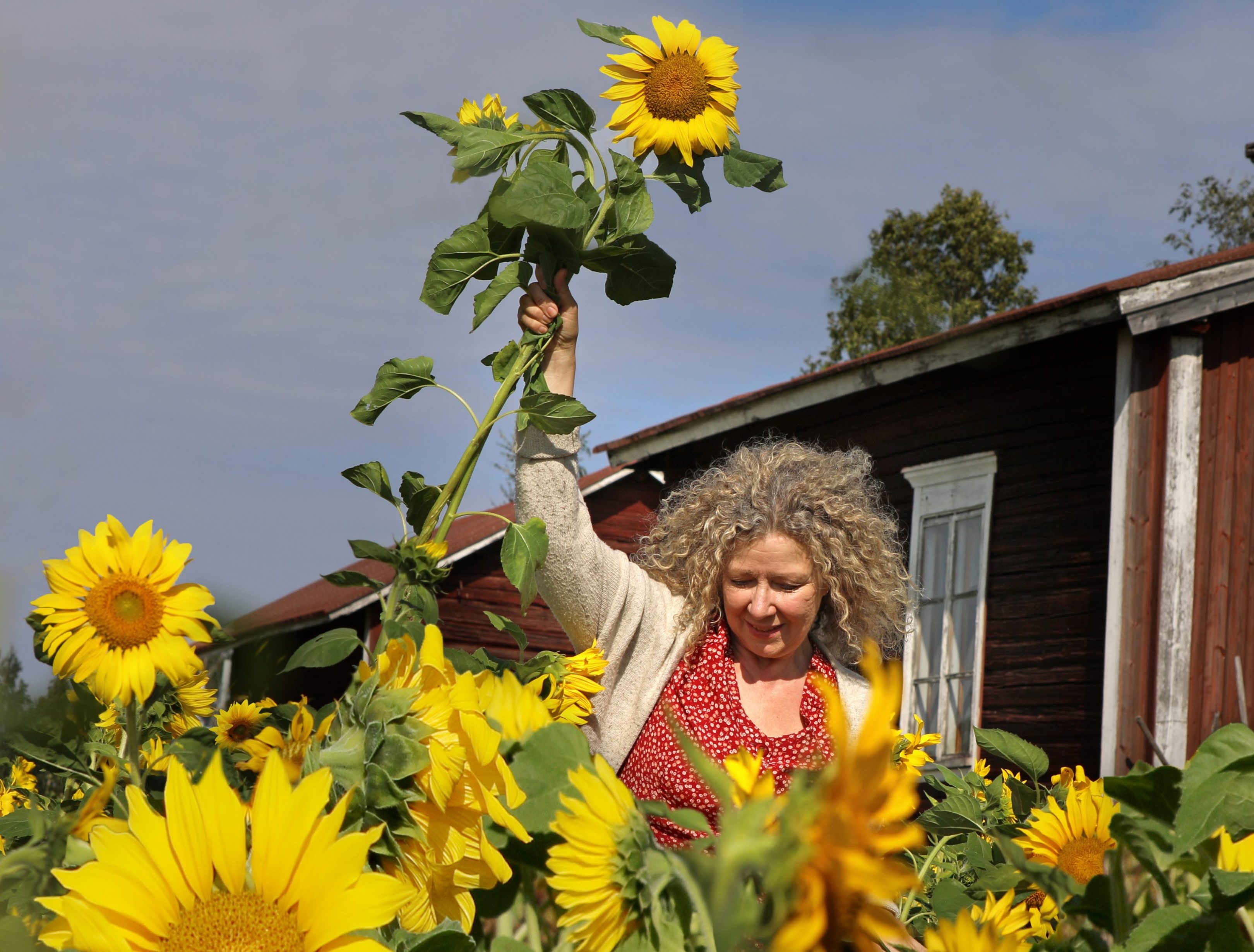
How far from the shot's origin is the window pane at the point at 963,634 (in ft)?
28.0

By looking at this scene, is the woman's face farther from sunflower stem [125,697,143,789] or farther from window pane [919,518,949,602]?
window pane [919,518,949,602]

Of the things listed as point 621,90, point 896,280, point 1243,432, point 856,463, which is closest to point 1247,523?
point 1243,432

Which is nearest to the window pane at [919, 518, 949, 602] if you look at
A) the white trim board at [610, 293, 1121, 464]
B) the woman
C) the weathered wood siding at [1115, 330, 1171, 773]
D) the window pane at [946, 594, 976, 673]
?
the window pane at [946, 594, 976, 673]

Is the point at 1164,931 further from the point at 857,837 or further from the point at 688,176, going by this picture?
the point at 688,176

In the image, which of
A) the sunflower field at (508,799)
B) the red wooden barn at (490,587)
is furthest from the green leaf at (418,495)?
the red wooden barn at (490,587)

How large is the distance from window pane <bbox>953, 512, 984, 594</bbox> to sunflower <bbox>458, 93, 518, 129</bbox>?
7468 mm

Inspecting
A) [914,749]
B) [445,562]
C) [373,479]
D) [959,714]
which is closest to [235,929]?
[373,479]

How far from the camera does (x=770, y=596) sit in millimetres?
2535

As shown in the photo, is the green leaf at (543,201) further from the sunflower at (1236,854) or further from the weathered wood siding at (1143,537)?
the weathered wood siding at (1143,537)

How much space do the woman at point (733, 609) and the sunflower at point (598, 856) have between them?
1.38 metres

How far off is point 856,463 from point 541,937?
2.54 metres

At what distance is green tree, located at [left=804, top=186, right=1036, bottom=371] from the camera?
26641 mm

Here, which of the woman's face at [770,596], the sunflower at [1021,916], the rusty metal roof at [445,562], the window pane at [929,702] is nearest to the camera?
the sunflower at [1021,916]

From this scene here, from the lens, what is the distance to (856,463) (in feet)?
10.1
